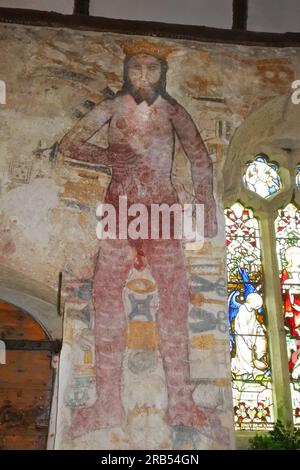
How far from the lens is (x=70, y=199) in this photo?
537 cm

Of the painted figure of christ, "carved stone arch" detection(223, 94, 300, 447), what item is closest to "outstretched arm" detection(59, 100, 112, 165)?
the painted figure of christ

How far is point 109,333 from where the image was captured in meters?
4.99

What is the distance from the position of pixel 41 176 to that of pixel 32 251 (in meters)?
0.67

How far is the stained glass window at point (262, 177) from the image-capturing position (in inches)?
254

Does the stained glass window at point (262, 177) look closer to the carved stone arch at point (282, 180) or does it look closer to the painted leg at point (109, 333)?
the carved stone arch at point (282, 180)

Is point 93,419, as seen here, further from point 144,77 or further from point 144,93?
point 144,77

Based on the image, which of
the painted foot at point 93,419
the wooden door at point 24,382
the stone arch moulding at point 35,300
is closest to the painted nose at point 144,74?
the stone arch moulding at point 35,300

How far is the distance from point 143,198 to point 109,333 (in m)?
1.19

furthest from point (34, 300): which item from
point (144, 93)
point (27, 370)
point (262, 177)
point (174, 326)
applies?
point (262, 177)

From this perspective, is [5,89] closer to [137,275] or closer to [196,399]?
[137,275]
